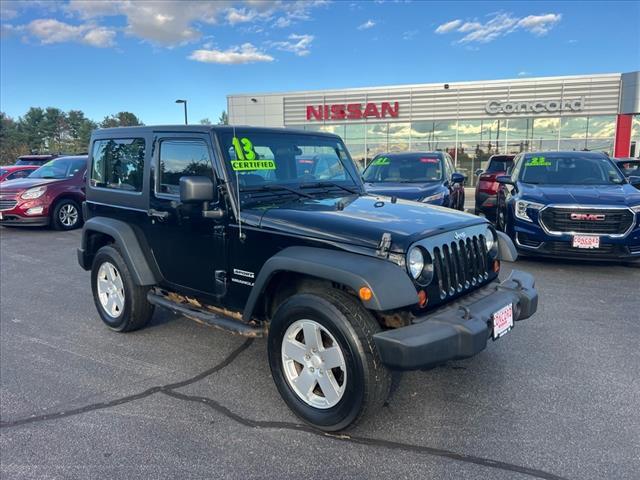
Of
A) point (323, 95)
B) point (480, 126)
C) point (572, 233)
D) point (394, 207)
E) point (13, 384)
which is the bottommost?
point (13, 384)

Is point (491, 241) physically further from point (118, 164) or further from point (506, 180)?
point (506, 180)

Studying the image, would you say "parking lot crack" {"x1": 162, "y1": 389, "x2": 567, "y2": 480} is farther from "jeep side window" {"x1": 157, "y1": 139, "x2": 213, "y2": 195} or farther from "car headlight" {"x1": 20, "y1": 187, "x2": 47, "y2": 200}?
"car headlight" {"x1": 20, "y1": 187, "x2": 47, "y2": 200}

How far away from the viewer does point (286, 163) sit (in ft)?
13.1

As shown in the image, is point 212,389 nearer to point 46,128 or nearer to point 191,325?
point 191,325

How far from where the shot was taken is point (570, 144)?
2344 cm

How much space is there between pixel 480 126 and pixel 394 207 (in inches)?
898

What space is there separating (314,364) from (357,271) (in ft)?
2.43

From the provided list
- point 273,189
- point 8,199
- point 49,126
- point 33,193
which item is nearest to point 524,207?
point 273,189

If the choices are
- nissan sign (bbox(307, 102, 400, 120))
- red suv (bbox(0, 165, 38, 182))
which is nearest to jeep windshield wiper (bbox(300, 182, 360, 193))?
red suv (bbox(0, 165, 38, 182))

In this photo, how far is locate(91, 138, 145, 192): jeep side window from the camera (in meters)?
4.41

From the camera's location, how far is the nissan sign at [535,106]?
23.2 metres

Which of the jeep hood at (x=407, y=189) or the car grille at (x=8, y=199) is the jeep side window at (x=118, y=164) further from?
the car grille at (x=8, y=199)

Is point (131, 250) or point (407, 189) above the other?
point (407, 189)

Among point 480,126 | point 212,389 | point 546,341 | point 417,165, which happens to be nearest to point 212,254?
point 212,389
